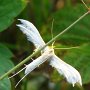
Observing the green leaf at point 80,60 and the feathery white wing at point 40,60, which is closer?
the feathery white wing at point 40,60

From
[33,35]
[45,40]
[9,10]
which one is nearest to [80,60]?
[45,40]

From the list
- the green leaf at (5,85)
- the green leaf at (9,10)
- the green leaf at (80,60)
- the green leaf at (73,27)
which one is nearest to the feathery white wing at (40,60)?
the green leaf at (5,85)

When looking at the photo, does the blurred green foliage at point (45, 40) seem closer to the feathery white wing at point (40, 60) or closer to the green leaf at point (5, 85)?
the green leaf at point (5, 85)

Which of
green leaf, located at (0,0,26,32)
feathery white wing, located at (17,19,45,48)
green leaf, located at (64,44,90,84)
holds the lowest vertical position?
green leaf, located at (64,44,90,84)

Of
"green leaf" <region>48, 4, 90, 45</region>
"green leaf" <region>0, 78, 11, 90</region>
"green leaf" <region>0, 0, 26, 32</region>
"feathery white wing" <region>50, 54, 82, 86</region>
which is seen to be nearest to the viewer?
"feathery white wing" <region>50, 54, 82, 86</region>

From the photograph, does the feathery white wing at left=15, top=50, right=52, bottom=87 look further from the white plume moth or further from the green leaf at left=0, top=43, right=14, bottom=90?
the green leaf at left=0, top=43, right=14, bottom=90

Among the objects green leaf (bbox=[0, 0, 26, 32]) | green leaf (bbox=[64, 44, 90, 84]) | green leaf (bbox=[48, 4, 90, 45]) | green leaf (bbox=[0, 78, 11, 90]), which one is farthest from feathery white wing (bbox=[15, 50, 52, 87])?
green leaf (bbox=[48, 4, 90, 45])

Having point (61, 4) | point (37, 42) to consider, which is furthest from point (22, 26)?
point (61, 4)

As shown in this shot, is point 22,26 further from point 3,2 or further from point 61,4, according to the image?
point 61,4
